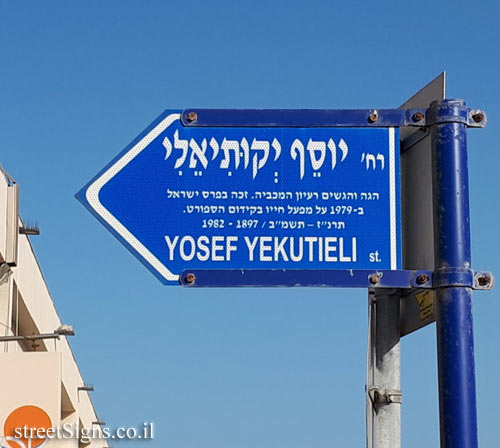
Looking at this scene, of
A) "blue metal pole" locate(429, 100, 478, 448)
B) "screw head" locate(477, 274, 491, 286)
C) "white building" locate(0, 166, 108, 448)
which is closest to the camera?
"blue metal pole" locate(429, 100, 478, 448)

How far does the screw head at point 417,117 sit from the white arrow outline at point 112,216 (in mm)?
962

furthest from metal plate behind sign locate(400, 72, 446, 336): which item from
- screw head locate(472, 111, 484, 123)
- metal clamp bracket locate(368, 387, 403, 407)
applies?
metal clamp bracket locate(368, 387, 403, 407)

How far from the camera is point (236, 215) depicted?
3814mm

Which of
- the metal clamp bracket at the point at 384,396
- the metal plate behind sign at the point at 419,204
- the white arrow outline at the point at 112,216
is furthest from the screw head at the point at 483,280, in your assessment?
the white arrow outline at the point at 112,216

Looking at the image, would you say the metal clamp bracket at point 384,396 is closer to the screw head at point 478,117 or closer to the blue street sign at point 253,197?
the blue street sign at point 253,197

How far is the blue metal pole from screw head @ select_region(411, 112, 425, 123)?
0.04 m

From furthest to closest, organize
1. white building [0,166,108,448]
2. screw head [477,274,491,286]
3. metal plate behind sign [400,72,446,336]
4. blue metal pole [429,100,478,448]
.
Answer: white building [0,166,108,448] < metal plate behind sign [400,72,446,336] < screw head [477,274,491,286] < blue metal pole [429,100,478,448]

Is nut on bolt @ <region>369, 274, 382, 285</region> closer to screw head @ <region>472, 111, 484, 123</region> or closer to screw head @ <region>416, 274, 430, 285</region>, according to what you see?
screw head @ <region>416, 274, 430, 285</region>

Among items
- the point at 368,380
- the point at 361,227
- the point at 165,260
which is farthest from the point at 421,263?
the point at 165,260

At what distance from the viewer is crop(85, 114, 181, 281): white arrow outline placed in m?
3.80

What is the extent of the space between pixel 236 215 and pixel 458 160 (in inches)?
34.7

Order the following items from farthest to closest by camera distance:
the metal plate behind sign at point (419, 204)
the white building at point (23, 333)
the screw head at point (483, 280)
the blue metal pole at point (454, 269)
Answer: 1. the white building at point (23, 333)
2. the metal plate behind sign at point (419, 204)
3. the screw head at point (483, 280)
4. the blue metal pole at point (454, 269)

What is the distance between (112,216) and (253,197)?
21.9 inches

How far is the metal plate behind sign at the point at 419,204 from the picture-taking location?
12.6ft
